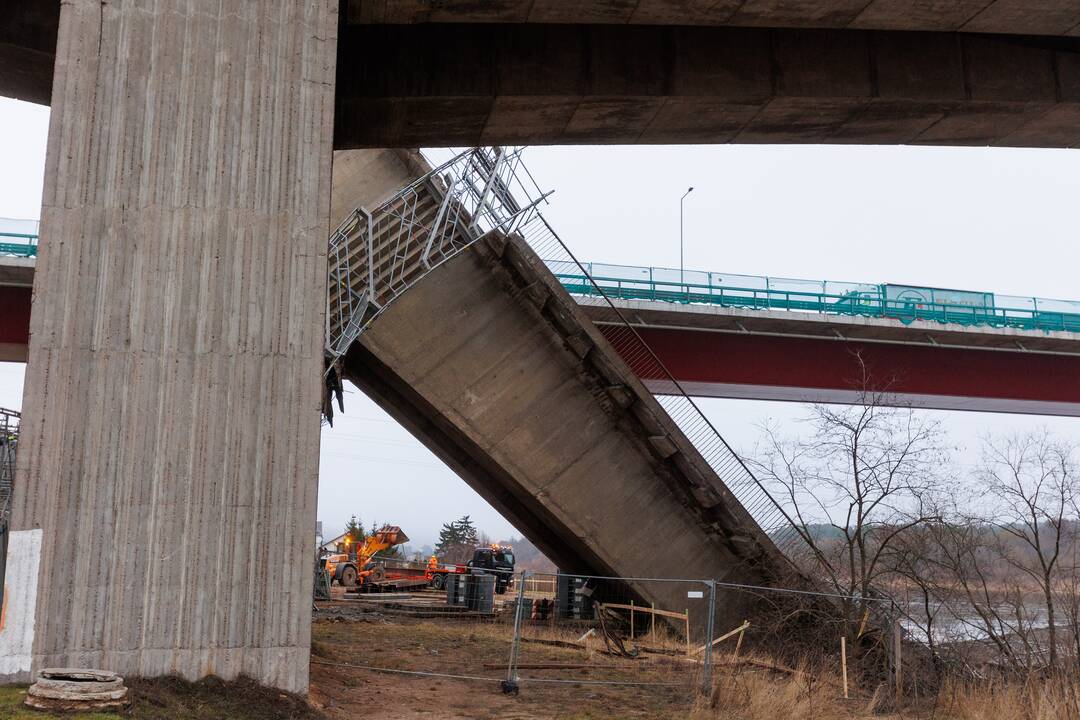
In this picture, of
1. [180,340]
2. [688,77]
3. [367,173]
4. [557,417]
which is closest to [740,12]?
[688,77]

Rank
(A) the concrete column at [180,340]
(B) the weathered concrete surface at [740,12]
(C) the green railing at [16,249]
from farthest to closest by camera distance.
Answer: (C) the green railing at [16,249] < (B) the weathered concrete surface at [740,12] < (A) the concrete column at [180,340]

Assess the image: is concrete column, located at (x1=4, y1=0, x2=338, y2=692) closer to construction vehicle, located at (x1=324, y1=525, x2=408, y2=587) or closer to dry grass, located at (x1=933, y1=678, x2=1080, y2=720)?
dry grass, located at (x1=933, y1=678, x2=1080, y2=720)

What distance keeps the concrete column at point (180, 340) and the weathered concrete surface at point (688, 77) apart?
2916 millimetres

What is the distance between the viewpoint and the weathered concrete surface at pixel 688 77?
1204 centimetres

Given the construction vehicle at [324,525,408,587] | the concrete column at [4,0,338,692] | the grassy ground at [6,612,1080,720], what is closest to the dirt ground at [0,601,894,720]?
the grassy ground at [6,612,1080,720]

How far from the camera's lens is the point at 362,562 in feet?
120

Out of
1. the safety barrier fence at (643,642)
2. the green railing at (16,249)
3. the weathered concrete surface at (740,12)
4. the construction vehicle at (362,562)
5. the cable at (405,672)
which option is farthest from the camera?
the construction vehicle at (362,562)

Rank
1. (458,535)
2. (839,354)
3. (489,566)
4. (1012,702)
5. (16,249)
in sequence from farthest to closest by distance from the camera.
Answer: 1. (458,535)
2. (489,566)
3. (839,354)
4. (16,249)
5. (1012,702)

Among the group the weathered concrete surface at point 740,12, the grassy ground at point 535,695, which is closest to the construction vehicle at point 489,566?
the grassy ground at point 535,695

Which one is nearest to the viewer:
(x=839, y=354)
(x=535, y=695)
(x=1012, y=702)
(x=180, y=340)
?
(x=180, y=340)

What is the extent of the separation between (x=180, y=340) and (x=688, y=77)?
7336mm

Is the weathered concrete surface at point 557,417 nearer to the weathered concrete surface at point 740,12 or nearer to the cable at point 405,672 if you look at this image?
the cable at point 405,672

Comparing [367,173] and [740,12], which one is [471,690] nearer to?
[740,12]

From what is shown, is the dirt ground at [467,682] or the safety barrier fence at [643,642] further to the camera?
the safety barrier fence at [643,642]
